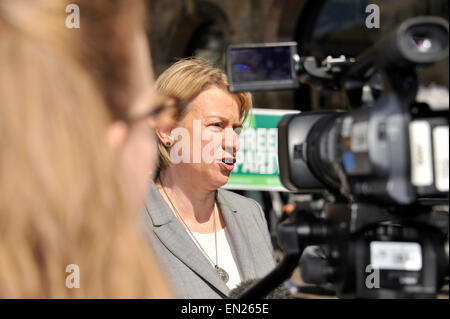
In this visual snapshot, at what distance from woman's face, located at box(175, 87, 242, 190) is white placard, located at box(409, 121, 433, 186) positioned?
1054 mm

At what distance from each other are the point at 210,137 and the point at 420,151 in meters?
1.07

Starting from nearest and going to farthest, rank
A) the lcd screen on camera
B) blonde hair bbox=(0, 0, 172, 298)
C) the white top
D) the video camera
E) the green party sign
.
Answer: blonde hair bbox=(0, 0, 172, 298), the video camera, the lcd screen on camera, the white top, the green party sign

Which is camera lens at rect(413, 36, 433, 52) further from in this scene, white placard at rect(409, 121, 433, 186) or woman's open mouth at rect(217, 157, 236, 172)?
woman's open mouth at rect(217, 157, 236, 172)

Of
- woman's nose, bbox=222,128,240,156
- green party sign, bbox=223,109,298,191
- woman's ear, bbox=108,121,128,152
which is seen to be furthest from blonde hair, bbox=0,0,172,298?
green party sign, bbox=223,109,298,191

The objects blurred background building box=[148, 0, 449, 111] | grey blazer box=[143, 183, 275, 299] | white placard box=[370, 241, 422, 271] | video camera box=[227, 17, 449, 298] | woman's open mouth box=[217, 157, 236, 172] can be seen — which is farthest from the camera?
blurred background building box=[148, 0, 449, 111]

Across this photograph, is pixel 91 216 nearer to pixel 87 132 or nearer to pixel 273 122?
pixel 87 132

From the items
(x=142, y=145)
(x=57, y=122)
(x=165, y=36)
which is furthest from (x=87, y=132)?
(x=165, y=36)

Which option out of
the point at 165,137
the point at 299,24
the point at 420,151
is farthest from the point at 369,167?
the point at 299,24

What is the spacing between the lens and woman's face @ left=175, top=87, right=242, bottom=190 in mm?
1946

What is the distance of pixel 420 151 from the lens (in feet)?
3.11

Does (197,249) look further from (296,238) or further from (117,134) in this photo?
(117,134)

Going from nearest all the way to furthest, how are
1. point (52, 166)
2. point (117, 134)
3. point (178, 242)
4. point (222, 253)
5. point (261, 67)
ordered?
1. point (52, 166)
2. point (117, 134)
3. point (261, 67)
4. point (178, 242)
5. point (222, 253)

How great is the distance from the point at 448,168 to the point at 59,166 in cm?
65

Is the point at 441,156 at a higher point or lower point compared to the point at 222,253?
higher
